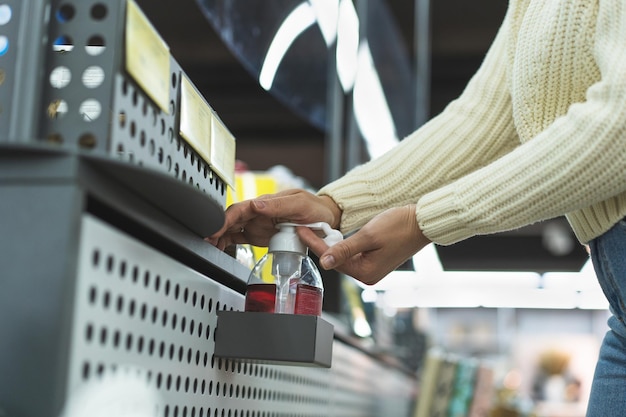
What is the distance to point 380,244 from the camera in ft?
4.02

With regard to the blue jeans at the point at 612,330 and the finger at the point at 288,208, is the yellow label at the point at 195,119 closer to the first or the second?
the finger at the point at 288,208

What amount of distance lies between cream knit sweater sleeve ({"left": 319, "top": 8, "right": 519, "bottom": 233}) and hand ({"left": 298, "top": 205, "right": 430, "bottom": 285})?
19 centimetres

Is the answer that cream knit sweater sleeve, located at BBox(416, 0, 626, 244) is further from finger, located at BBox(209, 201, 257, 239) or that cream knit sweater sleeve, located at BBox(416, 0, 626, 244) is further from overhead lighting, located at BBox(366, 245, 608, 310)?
overhead lighting, located at BBox(366, 245, 608, 310)

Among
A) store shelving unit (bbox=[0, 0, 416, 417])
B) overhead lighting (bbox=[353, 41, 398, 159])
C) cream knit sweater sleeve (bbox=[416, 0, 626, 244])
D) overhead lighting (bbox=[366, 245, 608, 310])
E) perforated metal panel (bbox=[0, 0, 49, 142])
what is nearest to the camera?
store shelving unit (bbox=[0, 0, 416, 417])

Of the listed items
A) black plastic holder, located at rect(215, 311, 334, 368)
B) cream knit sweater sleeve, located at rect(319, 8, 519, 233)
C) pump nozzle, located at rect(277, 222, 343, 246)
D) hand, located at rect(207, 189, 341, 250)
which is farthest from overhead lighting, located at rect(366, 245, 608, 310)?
black plastic holder, located at rect(215, 311, 334, 368)

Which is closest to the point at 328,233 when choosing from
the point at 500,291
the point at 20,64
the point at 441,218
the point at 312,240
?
the point at 312,240

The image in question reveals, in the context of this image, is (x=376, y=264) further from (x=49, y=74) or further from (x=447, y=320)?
(x=447, y=320)

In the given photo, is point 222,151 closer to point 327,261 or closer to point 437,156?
point 327,261

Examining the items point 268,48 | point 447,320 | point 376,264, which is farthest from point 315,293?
point 447,320

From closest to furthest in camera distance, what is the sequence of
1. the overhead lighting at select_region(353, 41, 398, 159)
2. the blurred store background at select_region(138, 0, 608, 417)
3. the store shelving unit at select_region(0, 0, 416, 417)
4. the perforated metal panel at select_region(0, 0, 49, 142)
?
the store shelving unit at select_region(0, 0, 416, 417) < the perforated metal panel at select_region(0, 0, 49, 142) < the blurred store background at select_region(138, 0, 608, 417) < the overhead lighting at select_region(353, 41, 398, 159)

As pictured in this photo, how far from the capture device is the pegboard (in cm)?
85

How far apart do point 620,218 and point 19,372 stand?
0.79m

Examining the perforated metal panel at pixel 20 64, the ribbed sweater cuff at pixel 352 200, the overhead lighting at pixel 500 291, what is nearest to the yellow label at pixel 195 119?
the perforated metal panel at pixel 20 64

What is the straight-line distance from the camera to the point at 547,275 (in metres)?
14.1
